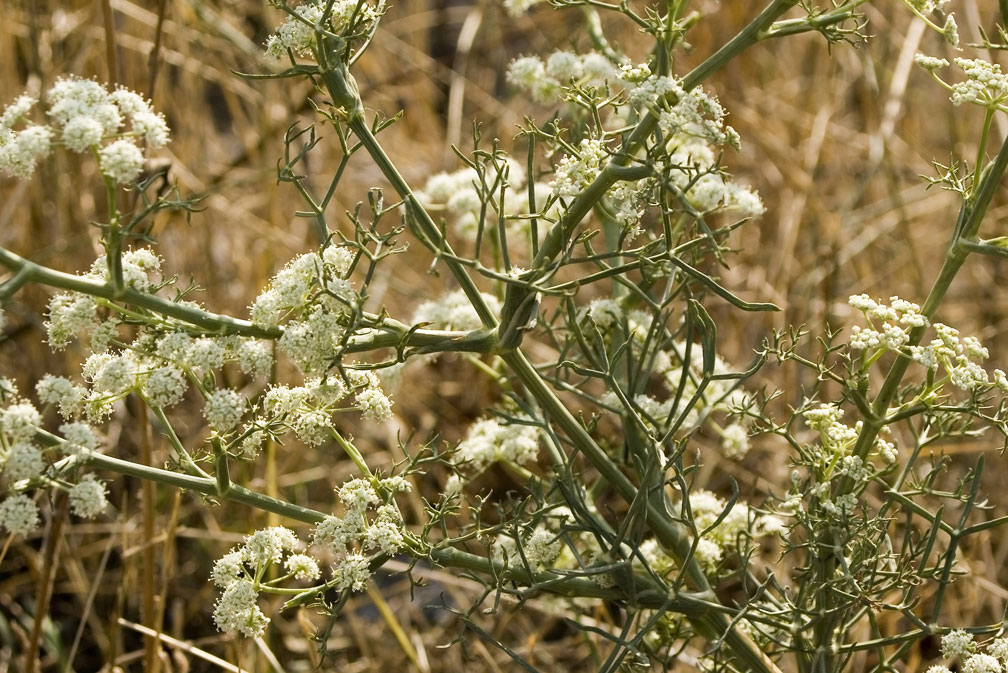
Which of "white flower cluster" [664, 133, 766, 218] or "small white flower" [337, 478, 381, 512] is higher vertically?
"white flower cluster" [664, 133, 766, 218]

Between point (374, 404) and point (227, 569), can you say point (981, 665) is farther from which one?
point (227, 569)

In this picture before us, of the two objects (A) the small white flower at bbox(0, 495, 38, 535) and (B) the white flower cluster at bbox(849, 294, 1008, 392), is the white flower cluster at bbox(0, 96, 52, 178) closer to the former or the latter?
(A) the small white flower at bbox(0, 495, 38, 535)

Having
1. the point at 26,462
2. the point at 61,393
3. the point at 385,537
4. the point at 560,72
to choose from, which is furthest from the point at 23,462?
the point at 560,72

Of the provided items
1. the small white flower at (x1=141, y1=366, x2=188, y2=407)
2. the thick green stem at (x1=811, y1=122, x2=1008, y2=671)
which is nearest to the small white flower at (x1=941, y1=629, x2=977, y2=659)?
the thick green stem at (x1=811, y1=122, x2=1008, y2=671)

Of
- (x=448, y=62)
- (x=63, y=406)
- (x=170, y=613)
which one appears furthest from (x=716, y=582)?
(x=448, y=62)

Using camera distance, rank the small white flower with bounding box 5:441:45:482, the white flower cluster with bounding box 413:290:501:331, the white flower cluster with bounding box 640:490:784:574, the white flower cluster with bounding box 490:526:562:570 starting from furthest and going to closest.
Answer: the white flower cluster with bounding box 413:290:501:331
the white flower cluster with bounding box 640:490:784:574
the white flower cluster with bounding box 490:526:562:570
the small white flower with bounding box 5:441:45:482

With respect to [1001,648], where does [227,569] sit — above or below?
above
